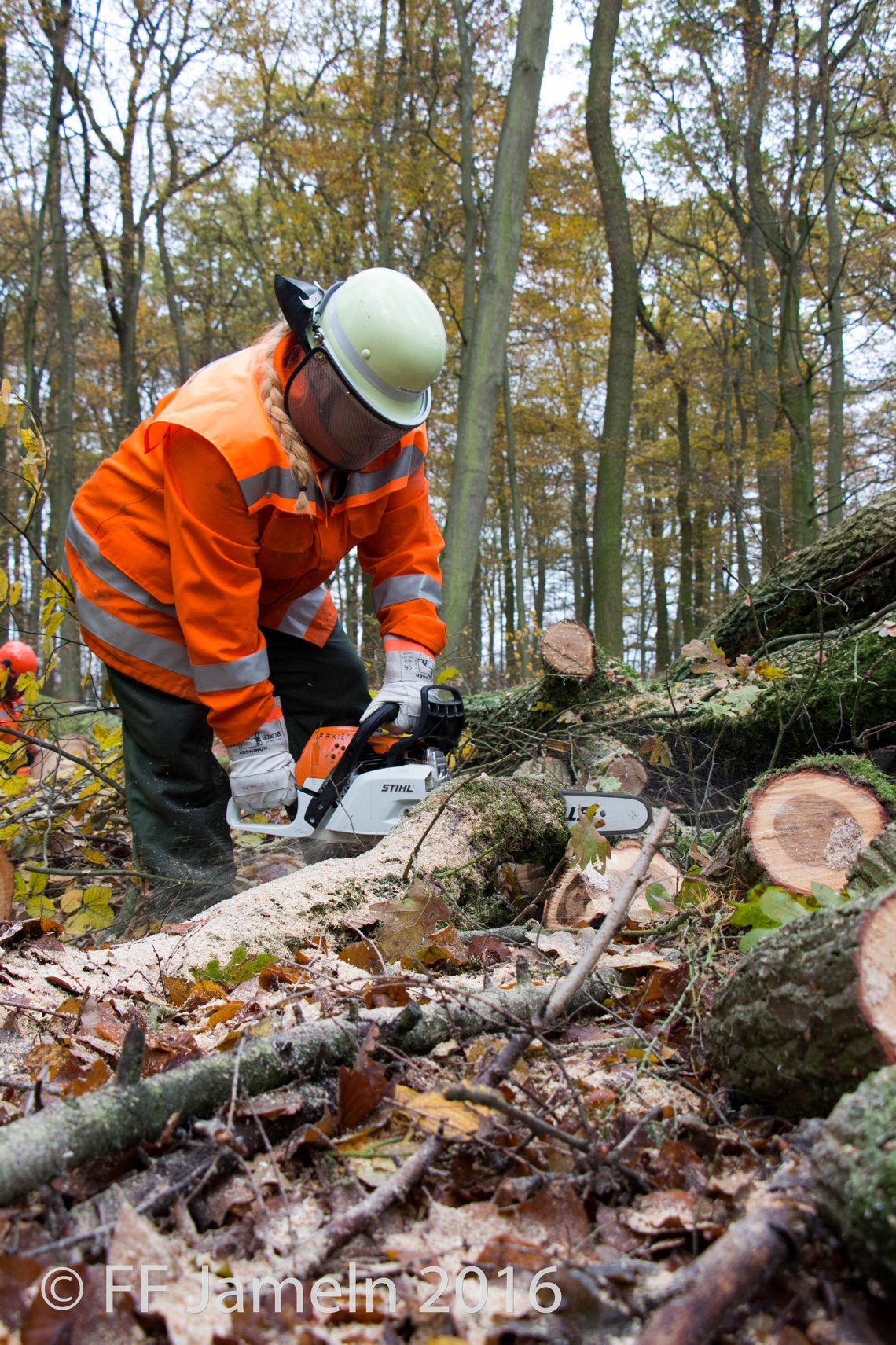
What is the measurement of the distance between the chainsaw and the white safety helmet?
1035 millimetres

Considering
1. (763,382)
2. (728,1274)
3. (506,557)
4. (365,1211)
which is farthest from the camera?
(506,557)

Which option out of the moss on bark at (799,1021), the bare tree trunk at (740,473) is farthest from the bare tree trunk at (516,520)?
the moss on bark at (799,1021)

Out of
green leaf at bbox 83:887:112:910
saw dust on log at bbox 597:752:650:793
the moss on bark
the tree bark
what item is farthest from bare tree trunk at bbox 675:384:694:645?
the moss on bark

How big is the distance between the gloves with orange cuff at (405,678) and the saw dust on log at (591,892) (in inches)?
34.3

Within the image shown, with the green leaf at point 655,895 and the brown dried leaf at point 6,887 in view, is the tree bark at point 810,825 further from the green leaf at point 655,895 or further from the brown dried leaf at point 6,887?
the brown dried leaf at point 6,887

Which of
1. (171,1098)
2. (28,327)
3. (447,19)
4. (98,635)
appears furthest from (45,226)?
(171,1098)

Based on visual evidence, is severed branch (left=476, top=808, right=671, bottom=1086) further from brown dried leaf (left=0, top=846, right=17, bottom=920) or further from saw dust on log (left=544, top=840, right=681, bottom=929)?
brown dried leaf (left=0, top=846, right=17, bottom=920)

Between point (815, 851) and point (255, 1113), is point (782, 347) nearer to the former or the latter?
point (815, 851)

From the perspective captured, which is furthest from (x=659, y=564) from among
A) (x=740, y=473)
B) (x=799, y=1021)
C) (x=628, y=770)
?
(x=799, y=1021)

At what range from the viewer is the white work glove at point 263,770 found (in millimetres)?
3033

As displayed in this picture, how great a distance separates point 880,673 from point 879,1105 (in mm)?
2833

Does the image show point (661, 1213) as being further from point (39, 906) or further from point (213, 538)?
point (39, 906)

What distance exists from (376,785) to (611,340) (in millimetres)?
7717

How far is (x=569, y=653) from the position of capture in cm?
421
